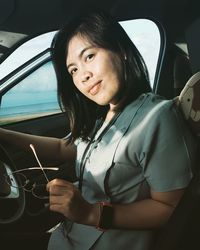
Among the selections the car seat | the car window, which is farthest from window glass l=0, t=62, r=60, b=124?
the car seat

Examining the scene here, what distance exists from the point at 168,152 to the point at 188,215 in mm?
179

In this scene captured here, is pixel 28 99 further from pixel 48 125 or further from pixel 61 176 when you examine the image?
pixel 61 176

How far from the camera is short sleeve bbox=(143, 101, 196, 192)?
1.03 m

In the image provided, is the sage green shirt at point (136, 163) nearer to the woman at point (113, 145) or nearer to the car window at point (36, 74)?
the woman at point (113, 145)

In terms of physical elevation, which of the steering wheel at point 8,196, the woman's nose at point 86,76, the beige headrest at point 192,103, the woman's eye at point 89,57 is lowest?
the steering wheel at point 8,196

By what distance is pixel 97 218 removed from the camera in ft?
3.55

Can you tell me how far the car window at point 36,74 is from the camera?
1.27 m

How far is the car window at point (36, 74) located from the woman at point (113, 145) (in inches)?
2.0

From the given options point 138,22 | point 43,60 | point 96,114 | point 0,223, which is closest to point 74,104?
point 96,114

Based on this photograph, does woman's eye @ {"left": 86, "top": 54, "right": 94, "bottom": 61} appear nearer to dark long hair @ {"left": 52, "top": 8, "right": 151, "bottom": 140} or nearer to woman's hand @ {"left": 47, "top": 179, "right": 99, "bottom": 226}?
dark long hair @ {"left": 52, "top": 8, "right": 151, "bottom": 140}

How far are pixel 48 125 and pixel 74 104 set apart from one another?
0.51 ft

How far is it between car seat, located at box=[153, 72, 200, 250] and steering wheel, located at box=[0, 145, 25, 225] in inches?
20.1

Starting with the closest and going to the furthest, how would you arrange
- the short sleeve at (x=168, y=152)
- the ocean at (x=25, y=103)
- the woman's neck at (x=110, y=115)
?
the short sleeve at (x=168, y=152) → the woman's neck at (x=110, y=115) → the ocean at (x=25, y=103)

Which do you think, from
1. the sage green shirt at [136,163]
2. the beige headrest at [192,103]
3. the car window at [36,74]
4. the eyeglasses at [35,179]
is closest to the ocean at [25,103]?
the car window at [36,74]
